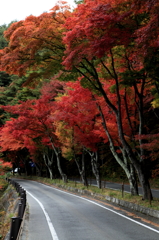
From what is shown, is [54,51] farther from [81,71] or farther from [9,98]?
[9,98]

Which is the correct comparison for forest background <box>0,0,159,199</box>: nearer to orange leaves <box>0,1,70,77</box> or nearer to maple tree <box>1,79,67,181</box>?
orange leaves <box>0,1,70,77</box>

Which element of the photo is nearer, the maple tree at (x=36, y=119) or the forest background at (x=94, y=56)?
the forest background at (x=94, y=56)

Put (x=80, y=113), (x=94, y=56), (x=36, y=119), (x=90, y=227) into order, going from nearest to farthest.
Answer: (x=90, y=227), (x=94, y=56), (x=80, y=113), (x=36, y=119)

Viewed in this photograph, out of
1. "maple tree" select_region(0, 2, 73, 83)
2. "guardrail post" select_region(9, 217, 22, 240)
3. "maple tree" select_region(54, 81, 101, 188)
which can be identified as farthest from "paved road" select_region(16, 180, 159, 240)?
"maple tree" select_region(54, 81, 101, 188)

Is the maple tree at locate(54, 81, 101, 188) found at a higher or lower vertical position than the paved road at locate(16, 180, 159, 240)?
higher

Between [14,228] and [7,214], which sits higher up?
[14,228]

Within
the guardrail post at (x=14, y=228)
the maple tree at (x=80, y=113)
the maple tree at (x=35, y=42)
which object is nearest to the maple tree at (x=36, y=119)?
the maple tree at (x=80, y=113)

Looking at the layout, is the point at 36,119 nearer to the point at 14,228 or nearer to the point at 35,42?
the point at 35,42

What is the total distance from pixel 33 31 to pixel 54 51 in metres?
1.64

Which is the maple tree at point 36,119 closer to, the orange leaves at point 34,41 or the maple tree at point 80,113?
the maple tree at point 80,113

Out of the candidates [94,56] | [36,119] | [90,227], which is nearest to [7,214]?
[90,227]

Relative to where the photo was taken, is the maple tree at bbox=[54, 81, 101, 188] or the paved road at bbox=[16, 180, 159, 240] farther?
the maple tree at bbox=[54, 81, 101, 188]

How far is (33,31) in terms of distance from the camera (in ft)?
36.9

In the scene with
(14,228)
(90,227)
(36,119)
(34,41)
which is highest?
(36,119)
